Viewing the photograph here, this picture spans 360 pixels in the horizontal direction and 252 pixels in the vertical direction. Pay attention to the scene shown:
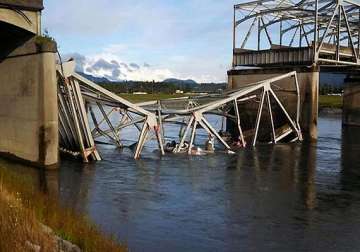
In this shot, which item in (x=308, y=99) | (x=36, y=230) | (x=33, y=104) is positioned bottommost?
(x=36, y=230)

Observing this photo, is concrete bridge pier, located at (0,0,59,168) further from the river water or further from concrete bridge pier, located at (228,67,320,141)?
concrete bridge pier, located at (228,67,320,141)

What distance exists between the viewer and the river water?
1778cm

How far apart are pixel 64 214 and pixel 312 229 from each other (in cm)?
980

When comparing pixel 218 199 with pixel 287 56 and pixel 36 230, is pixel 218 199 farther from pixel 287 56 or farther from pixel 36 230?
pixel 287 56

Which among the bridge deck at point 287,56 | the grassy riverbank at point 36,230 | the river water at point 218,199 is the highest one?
the bridge deck at point 287,56

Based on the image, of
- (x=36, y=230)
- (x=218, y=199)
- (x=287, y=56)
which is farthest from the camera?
(x=287, y=56)

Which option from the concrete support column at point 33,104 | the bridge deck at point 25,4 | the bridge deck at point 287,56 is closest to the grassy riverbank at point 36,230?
the concrete support column at point 33,104

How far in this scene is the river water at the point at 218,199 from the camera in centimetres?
1778

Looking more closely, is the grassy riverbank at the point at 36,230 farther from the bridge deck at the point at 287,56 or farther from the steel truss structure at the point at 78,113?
the bridge deck at the point at 287,56

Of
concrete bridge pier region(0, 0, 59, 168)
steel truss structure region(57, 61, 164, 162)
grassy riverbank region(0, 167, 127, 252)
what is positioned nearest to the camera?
grassy riverbank region(0, 167, 127, 252)

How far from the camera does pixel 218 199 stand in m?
24.5

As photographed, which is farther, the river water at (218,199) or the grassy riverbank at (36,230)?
the river water at (218,199)

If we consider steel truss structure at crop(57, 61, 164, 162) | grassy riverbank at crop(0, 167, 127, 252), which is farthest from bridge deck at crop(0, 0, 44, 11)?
grassy riverbank at crop(0, 167, 127, 252)

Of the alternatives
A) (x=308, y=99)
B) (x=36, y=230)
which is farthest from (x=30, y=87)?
(x=308, y=99)
